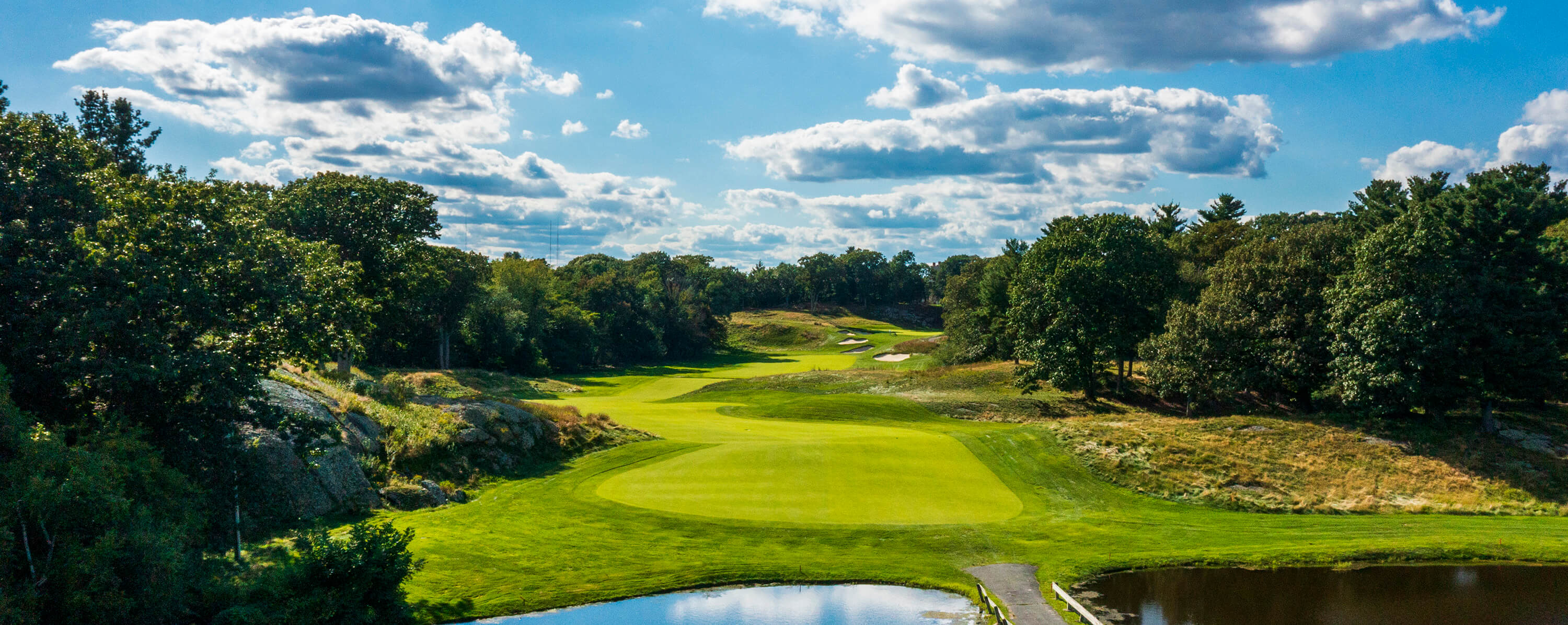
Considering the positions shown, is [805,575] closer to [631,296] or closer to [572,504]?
[572,504]

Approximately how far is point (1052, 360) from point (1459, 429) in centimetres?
1783

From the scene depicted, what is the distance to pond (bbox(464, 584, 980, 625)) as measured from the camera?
15078 millimetres

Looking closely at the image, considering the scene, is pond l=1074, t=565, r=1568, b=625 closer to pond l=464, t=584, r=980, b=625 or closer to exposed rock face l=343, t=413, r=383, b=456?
pond l=464, t=584, r=980, b=625

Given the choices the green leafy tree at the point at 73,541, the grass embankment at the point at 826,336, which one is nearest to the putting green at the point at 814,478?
the green leafy tree at the point at 73,541

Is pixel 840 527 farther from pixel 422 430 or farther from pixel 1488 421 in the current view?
pixel 1488 421

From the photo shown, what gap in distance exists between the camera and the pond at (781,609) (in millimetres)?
15078

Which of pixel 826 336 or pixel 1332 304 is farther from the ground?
pixel 1332 304

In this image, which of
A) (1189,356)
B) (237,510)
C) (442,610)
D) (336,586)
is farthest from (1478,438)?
(237,510)

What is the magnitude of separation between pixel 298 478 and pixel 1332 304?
39925mm

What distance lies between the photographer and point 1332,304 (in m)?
35.8

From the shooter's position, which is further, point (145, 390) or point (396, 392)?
point (396, 392)

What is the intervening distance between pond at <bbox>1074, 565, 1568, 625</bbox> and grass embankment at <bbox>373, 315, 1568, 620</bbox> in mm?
745

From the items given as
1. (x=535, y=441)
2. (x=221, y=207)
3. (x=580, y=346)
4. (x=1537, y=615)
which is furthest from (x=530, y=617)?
(x=580, y=346)

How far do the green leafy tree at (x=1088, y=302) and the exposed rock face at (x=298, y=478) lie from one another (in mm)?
35532
